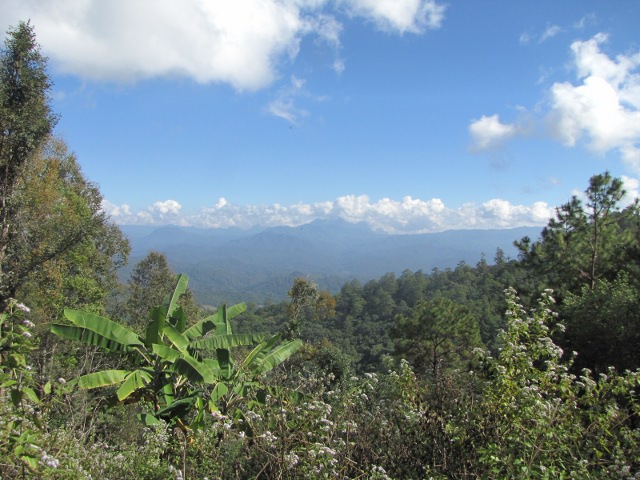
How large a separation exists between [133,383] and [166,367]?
652mm

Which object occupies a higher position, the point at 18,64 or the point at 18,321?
the point at 18,64

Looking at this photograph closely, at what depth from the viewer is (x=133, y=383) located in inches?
236

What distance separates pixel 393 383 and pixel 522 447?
1.87 metres

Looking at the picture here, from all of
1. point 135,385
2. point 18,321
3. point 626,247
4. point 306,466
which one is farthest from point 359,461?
point 626,247

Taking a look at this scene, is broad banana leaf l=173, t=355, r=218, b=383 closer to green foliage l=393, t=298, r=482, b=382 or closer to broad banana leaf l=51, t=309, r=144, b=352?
broad banana leaf l=51, t=309, r=144, b=352

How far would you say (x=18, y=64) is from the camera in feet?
36.3

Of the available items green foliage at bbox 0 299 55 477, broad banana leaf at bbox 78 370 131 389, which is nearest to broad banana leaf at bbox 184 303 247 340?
broad banana leaf at bbox 78 370 131 389

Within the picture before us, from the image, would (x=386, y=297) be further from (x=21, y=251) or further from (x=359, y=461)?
(x=359, y=461)

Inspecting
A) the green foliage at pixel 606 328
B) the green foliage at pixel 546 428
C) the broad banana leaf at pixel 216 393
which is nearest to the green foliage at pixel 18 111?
the broad banana leaf at pixel 216 393

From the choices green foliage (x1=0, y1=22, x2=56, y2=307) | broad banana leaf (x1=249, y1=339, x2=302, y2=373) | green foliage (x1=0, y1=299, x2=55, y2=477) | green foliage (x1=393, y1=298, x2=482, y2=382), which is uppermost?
green foliage (x1=0, y1=22, x2=56, y2=307)

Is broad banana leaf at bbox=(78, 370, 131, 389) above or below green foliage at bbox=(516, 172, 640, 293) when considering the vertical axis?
below

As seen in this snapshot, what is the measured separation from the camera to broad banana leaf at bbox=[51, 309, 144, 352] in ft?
20.3

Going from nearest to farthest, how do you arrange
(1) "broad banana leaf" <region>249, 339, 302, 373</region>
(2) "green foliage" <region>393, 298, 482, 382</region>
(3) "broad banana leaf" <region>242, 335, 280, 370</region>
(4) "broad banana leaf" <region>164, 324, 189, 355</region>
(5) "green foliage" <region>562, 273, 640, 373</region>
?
1. (4) "broad banana leaf" <region>164, 324, 189, 355</region>
2. (1) "broad banana leaf" <region>249, 339, 302, 373</region>
3. (3) "broad banana leaf" <region>242, 335, 280, 370</region>
4. (5) "green foliage" <region>562, 273, 640, 373</region>
5. (2) "green foliage" <region>393, 298, 482, 382</region>

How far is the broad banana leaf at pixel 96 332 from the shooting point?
6191mm
